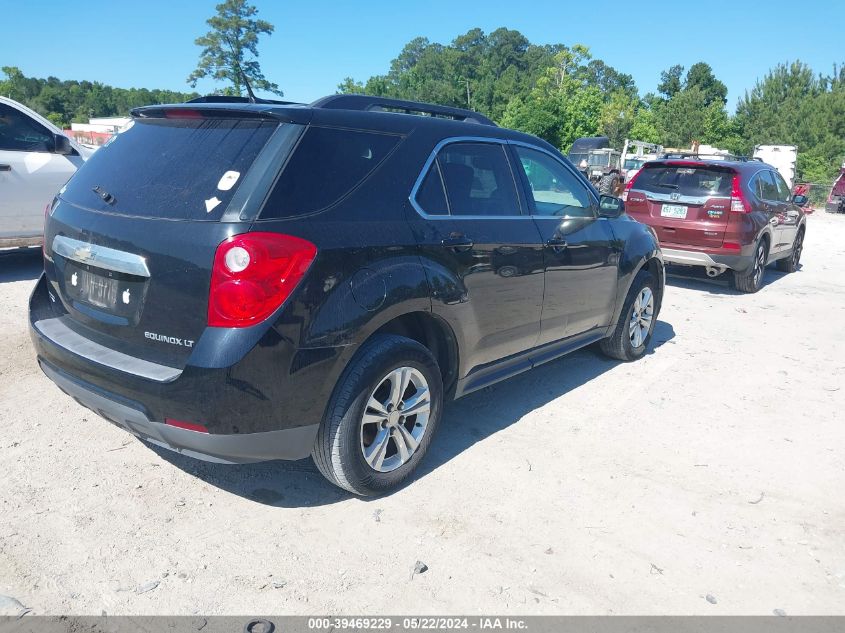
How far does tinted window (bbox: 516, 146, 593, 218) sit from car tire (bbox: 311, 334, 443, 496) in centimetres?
149

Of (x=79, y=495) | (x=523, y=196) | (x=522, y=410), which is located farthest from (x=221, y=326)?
(x=522, y=410)

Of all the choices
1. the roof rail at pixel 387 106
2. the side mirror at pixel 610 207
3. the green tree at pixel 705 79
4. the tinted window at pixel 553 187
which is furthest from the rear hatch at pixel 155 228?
the green tree at pixel 705 79

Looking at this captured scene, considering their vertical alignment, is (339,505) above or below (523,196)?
below

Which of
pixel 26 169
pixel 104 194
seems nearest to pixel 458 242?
pixel 104 194

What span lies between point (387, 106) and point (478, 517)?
2.15m

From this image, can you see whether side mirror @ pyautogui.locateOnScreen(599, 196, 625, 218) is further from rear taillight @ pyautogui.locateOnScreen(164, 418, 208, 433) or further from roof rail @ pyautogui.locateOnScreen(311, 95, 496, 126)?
rear taillight @ pyautogui.locateOnScreen(164, 418, 208, 433)

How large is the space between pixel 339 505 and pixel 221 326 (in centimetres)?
115

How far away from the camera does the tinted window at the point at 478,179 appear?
3.54 meters

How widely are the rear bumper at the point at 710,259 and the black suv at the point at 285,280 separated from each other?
5566mm

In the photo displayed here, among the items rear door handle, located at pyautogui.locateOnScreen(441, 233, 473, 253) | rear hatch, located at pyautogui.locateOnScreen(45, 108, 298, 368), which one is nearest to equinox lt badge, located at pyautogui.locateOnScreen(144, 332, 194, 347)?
rear hatch, located at pyautogui.locateOnScreen(45, 108, 298, 368)

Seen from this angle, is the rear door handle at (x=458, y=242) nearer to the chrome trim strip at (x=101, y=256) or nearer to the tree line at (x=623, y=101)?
the chrome trim strip at (x=101, y=256)

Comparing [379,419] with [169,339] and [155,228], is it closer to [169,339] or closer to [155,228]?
[169,339]

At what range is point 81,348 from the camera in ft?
9.70

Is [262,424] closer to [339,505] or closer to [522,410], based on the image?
[339,505]
